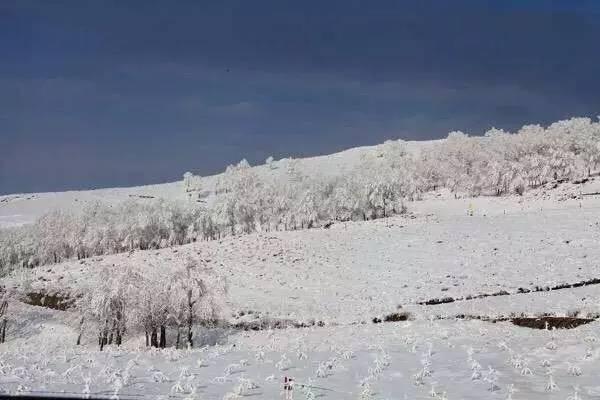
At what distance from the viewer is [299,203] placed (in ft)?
477

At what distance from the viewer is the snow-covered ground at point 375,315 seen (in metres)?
20.9

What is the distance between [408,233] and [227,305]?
4224cm

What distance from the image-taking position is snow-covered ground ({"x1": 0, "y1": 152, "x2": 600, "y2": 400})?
20.9 meters

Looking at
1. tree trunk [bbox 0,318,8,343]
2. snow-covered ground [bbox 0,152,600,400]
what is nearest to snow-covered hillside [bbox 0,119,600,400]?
snow-covered ground [bbox 0,152,600,400]

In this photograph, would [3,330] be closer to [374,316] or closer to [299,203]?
[374,316]

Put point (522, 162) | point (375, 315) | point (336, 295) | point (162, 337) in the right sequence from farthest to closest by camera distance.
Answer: point (522, 162) → point (336, 295) → point (375, 315) → point (162, 337)

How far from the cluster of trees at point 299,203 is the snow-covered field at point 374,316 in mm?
17109

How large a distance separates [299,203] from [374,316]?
9388cm

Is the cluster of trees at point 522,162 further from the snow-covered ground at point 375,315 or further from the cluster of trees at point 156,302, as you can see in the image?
the cluster of trees at point 156,302

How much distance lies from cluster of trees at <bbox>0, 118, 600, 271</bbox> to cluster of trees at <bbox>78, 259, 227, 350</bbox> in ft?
264

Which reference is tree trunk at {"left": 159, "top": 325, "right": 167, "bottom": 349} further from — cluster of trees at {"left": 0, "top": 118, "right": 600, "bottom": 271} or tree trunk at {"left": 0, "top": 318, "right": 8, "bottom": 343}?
cluster of trees at {"left": 0, "top": 118, "right": 600, "bottom": 271}

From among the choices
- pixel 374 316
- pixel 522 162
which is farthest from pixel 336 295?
pixel 522 162

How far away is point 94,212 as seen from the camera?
198250mm

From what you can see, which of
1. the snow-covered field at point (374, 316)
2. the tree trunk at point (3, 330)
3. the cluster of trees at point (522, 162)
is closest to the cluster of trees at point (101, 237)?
the snow-covered field at point (374, 316)
